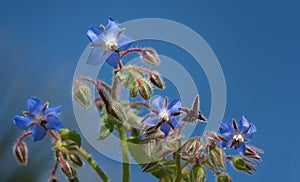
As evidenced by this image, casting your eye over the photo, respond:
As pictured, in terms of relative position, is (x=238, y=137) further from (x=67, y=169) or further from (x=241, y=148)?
(x=67, y=169)

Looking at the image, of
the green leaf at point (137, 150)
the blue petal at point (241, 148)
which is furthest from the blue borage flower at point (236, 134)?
the green leaf at point (137, 150)

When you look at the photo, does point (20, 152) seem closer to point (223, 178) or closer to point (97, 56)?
point (97, 56)

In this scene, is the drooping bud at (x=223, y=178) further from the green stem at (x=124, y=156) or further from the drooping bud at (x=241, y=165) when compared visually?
the green stem at (x=124, y=156)

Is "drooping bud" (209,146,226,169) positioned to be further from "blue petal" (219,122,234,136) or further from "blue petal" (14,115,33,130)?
"blue petal" (14,115,33,130)

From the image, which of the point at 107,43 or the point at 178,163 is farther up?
the point at 107,43

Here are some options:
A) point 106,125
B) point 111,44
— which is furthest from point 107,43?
point 106,125

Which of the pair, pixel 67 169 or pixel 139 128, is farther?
pixel 139 128

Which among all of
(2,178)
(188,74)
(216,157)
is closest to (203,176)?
(216,157)
